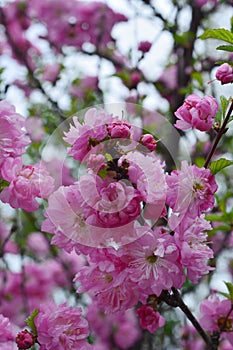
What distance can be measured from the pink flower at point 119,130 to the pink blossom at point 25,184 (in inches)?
10.1

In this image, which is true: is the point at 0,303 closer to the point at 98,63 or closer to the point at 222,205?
the point at 98,63

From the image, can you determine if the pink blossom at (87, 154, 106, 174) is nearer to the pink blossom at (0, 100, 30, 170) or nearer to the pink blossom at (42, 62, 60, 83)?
the pink blossom at (0, 100, 30, 170)

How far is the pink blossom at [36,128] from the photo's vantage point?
3.23 m

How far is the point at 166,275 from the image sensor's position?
133 cm

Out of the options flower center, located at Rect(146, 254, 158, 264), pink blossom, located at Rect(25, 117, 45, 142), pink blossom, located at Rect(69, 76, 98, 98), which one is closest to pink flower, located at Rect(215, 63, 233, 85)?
flower center, located at Rect(146, 254, 158, 264)

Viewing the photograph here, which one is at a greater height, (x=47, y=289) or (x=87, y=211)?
(x=87, y=211)

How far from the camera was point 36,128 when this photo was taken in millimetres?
3277

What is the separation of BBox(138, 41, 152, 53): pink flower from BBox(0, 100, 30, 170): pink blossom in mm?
1250

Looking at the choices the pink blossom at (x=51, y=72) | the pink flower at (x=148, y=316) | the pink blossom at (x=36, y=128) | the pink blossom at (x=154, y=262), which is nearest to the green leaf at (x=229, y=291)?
the pink flower at (x=148, y=316)

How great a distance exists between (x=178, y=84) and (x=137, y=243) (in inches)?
79.8

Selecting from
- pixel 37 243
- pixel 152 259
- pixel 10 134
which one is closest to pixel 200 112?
pixel 152 259

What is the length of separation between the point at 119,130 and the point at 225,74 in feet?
1.11

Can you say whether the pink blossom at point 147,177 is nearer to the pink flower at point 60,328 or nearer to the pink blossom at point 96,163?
the pink blossom at point 96,163

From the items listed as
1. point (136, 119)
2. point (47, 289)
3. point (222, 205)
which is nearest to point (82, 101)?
point (136, 119)
